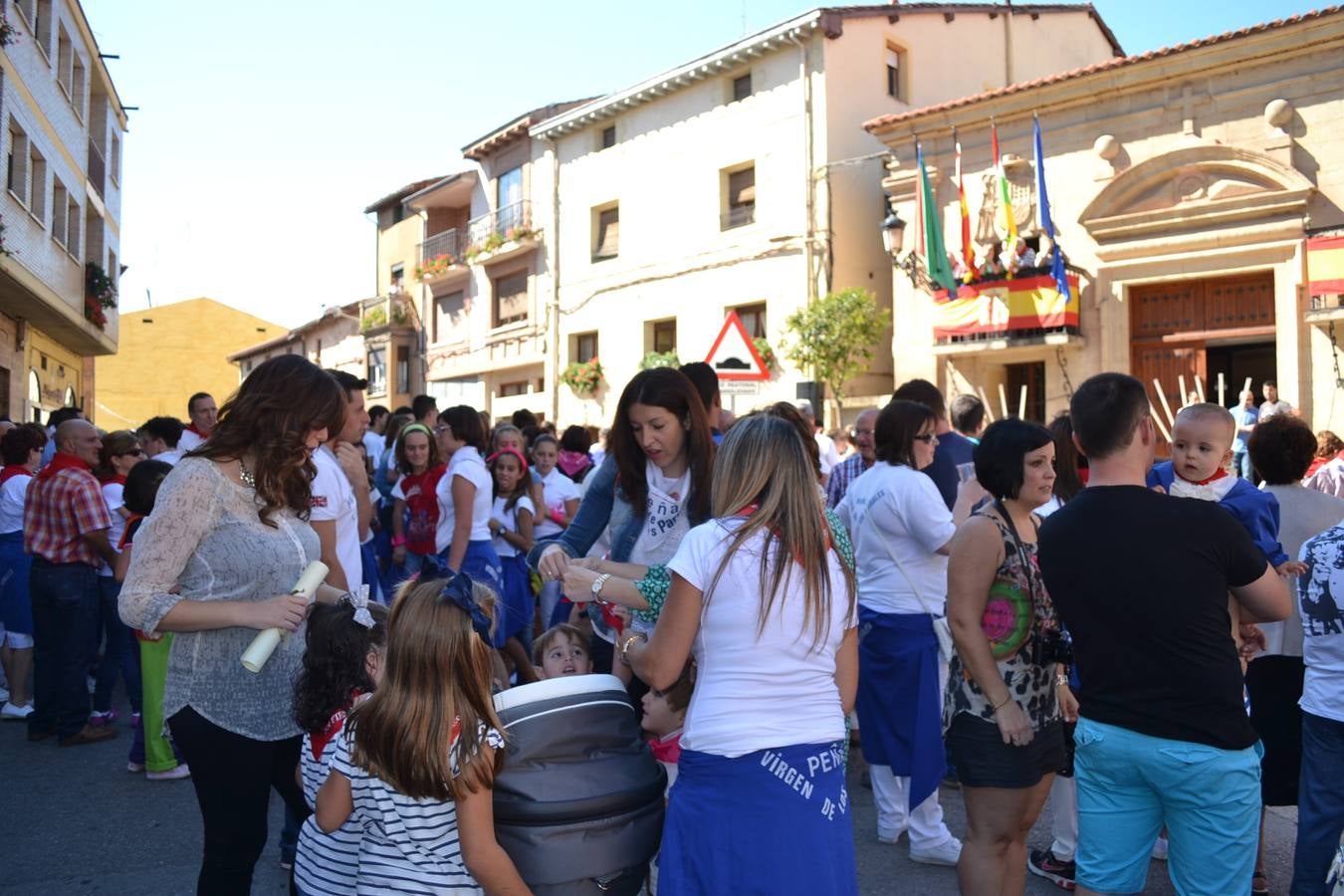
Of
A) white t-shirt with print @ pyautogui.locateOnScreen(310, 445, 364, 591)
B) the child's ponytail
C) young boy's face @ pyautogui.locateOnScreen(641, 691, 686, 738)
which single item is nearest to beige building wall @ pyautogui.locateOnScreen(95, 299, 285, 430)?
white t-shirt with print @ pyautogui.locateOnScreen(310, 445, 364, 591)

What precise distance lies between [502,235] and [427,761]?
27.4 meters

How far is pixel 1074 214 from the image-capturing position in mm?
17344

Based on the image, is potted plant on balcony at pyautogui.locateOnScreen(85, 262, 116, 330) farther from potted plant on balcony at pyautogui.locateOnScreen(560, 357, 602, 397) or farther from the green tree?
the green tree

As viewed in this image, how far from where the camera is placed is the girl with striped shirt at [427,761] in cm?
250

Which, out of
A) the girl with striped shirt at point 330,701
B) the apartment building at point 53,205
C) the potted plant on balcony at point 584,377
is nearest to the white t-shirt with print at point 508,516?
the girl with striped shirt at point 330,701

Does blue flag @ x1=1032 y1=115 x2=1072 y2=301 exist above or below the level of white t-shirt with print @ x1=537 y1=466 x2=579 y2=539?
above

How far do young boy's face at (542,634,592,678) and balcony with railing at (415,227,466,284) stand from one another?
27909mm

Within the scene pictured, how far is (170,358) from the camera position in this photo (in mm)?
44500

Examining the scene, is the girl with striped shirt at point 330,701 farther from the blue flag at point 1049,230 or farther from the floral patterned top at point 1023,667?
the blue flag at point 1049,230

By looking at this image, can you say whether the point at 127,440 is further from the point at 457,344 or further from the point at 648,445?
the point at 457,344

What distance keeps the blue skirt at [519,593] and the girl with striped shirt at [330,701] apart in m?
4.58

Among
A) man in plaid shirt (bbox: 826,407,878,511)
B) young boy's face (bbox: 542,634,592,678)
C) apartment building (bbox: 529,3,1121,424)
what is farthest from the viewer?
apartment building (bbox: 529,3,1121,424)

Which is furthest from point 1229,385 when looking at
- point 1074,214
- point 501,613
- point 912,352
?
point 501,613

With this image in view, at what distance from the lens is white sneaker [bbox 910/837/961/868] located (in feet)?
15.3
